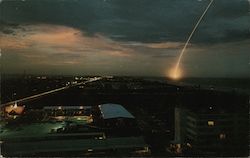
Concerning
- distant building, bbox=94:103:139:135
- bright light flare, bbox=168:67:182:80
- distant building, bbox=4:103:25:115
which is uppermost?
bright light flare, bbox=168:67:182:80

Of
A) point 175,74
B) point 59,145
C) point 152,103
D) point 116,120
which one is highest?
point 175,74

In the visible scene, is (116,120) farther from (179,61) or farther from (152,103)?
(179,61)

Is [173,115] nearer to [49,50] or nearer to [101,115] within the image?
[101,115]

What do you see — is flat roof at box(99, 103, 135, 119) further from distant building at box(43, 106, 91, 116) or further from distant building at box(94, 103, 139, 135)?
distant building at box(43, 106, 91, 116)

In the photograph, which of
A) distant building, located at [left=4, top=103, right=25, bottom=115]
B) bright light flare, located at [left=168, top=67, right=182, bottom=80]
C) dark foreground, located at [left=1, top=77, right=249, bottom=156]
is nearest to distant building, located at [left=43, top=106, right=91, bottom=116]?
dark foreground, located at [left=1, top=77, right=249, bottom=156]

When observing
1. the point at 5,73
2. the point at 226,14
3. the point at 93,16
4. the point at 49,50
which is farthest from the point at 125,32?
the point at 5,73

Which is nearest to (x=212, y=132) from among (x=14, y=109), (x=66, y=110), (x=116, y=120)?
(x=116, y=120)

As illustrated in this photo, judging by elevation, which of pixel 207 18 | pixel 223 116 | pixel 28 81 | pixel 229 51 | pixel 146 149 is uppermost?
pixel 207 18
